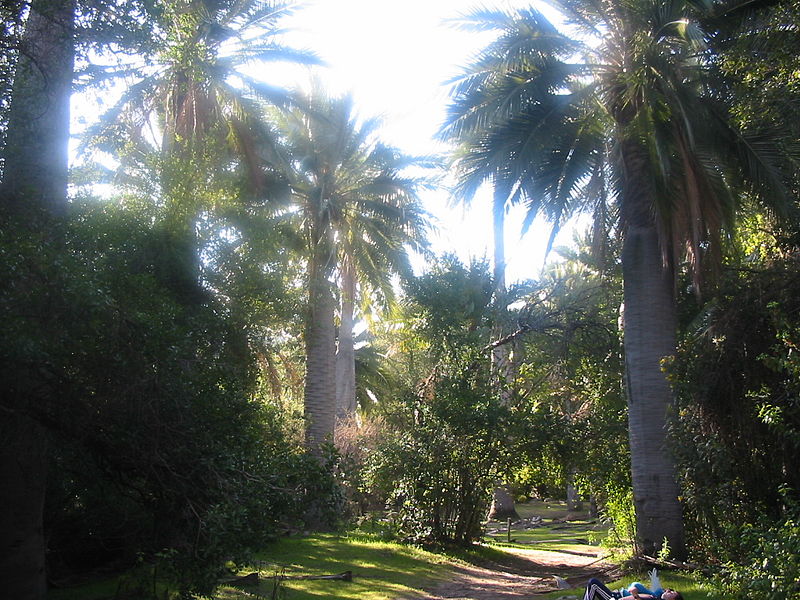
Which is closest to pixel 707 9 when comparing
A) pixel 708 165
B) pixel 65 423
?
pixel 708 165

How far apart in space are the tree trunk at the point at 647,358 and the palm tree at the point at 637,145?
2cm

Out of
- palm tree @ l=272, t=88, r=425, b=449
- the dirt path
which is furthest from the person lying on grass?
palm tree @ l=272, t=88, r=425, b=449

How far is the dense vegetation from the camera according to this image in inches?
327

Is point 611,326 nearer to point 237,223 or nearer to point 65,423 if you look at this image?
point 237,223

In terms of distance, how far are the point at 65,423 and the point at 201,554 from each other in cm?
200

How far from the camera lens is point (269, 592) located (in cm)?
1171

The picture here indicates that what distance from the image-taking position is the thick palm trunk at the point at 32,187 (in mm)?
8453

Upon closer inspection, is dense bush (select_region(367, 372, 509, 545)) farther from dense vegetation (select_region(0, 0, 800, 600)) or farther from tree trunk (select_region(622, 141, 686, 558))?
tree trunk (select_region(622, 141, 686, 558))

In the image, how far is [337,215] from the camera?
68.5 feet

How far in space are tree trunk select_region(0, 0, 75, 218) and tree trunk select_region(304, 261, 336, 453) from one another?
9799 millimetres

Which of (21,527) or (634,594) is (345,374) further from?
(634,594)

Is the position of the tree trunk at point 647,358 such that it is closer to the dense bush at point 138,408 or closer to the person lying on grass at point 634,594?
the person lying on grass at point 634,594

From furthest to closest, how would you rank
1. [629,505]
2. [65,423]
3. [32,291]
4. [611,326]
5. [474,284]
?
1. [474,284]
2. [611,326]
3. [629,505]
4. [65,423]
5. [32,291]

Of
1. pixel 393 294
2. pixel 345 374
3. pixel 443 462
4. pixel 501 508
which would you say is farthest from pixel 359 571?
pixel 501 508
